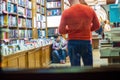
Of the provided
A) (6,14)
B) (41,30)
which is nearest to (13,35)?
(6,14)

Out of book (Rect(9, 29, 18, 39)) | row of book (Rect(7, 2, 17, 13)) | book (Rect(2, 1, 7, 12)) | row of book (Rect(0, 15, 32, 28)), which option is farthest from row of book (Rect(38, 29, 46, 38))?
book (Rect(2, 1, 7, 12))

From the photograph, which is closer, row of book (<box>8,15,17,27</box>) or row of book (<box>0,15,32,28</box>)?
row of book (<box>0,15,32,28</box>)

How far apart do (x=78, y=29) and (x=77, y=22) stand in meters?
0.06

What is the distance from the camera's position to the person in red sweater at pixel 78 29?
206 cm

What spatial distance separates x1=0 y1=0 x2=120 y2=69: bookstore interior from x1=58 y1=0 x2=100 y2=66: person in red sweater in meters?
0.15

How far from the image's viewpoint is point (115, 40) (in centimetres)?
207

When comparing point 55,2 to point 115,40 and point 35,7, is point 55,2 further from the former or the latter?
point 115,40

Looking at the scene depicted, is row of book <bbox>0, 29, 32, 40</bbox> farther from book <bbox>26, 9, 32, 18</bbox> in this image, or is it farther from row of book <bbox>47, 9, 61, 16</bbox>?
row of book <bbox>47, 9, 61, 16</bbox>

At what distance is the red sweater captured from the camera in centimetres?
206

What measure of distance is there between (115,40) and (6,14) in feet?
8.10

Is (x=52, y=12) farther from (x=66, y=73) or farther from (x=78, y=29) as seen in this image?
(x=66, y=73)

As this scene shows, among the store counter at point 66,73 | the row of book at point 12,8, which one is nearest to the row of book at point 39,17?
the row of book at point 12,8

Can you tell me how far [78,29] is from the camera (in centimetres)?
205

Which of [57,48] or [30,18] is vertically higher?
[30,18]
